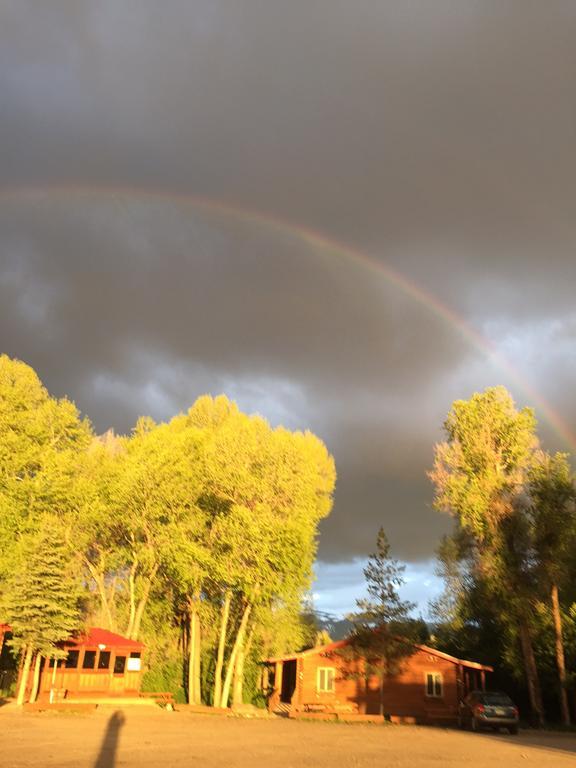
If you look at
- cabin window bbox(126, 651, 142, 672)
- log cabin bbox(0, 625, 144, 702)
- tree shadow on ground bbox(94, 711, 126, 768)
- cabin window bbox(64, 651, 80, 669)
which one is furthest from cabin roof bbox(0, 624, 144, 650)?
tree shadow on ground bbox(94, 711, 126, 768)

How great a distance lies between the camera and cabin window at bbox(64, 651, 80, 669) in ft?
110

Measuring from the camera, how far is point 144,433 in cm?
4216

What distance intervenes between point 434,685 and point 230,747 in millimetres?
24243

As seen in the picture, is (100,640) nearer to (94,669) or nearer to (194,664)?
(94,669)

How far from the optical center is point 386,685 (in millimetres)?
36438

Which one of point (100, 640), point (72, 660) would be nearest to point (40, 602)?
point (100, 640)

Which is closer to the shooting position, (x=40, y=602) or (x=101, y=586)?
(x=40, y=602)

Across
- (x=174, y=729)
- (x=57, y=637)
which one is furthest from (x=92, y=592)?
(x=174, y=729)

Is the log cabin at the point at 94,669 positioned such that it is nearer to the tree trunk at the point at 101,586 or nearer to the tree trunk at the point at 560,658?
the tree trunk at the point at 101,586

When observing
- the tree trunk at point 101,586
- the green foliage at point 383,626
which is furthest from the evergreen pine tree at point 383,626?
the tree trunk at point 101,586

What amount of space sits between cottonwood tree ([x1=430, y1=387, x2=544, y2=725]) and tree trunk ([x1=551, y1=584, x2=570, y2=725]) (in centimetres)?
104

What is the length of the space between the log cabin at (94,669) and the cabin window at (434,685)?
16.3 m

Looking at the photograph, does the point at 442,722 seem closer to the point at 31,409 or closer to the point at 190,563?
the point at 190,563

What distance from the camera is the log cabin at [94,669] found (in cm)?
3212
